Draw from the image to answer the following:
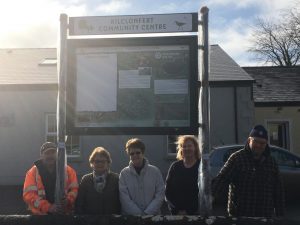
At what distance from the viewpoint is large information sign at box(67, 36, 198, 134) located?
163 inches

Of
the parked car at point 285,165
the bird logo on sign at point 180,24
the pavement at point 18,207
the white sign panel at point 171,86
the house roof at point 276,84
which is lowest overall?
the pavement at point 18,207

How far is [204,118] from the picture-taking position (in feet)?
12.6

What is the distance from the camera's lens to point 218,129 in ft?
56.4

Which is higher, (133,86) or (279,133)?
(133,86)

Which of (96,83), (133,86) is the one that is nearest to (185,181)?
(133,86)

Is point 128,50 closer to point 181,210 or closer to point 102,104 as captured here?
point 102,104

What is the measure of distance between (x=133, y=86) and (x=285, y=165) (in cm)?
859

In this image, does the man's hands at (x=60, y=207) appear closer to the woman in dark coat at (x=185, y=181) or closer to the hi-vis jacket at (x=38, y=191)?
the hi-vis jacket at (x=38, y=191)

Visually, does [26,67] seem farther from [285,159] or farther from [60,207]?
[60,207]

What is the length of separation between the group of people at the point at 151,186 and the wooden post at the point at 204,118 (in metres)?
0.55

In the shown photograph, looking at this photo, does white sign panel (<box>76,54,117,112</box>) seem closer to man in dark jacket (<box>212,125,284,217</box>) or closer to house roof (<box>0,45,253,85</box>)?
man in dark jacket (<box>212,125,284,217</box>)

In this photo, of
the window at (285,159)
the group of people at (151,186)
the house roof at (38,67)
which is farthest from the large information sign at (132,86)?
the house roof at (38,67)

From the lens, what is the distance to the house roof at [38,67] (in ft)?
58.6

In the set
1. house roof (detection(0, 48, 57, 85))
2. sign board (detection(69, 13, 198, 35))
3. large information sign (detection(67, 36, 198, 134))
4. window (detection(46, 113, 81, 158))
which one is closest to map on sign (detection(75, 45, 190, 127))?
large information sign (detection(67, 36, 198, 134))
